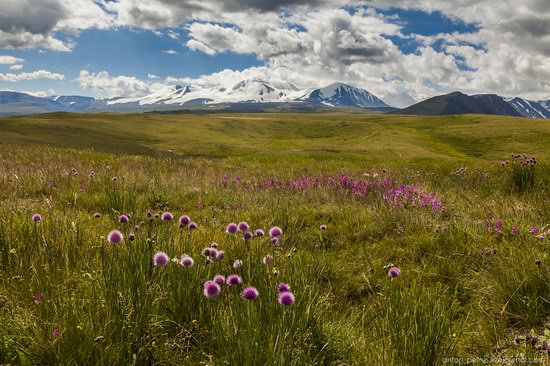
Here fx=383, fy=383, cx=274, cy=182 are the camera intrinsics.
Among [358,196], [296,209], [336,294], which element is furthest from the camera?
[358,196]

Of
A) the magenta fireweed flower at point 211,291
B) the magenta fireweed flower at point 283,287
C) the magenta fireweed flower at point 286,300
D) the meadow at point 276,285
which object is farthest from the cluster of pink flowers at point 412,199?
the magenta fireweed flower at point 211,291

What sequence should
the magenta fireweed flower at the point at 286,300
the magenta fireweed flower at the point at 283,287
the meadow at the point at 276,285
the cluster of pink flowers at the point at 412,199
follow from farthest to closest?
the cluster of pink flowers at the point at 412,199 < the magenta fireweed flower at the point at 283,287 < the meadow at the point at 276,285 < the magenta fireweed flower at the point at 286,300

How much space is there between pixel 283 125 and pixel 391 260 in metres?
150

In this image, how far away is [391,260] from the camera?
632cm

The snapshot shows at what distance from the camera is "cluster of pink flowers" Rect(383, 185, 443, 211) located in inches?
355

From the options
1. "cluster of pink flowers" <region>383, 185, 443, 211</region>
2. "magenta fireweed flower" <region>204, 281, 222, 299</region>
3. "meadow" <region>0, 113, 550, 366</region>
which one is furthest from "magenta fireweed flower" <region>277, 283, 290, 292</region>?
"cluster of pink flowers" <region>383, 185, 443, 211</region>

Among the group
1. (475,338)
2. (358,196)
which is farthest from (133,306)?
(358,196)

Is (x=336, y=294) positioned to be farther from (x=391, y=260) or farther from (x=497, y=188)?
(x=497, y=188)

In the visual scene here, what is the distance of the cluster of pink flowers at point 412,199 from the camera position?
9.01 metres

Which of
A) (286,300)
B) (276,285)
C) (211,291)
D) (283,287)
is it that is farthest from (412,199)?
(211,291)

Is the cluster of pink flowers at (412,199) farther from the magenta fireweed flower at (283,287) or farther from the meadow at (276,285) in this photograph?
the magenta fireweed flower at (283,287)

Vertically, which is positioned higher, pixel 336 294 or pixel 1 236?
pixel 1 236

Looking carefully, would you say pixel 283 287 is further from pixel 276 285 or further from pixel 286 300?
pixel 286 300

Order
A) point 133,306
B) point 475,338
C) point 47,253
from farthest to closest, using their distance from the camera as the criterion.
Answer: point 47,253 → point 475,338 → point 133,306
